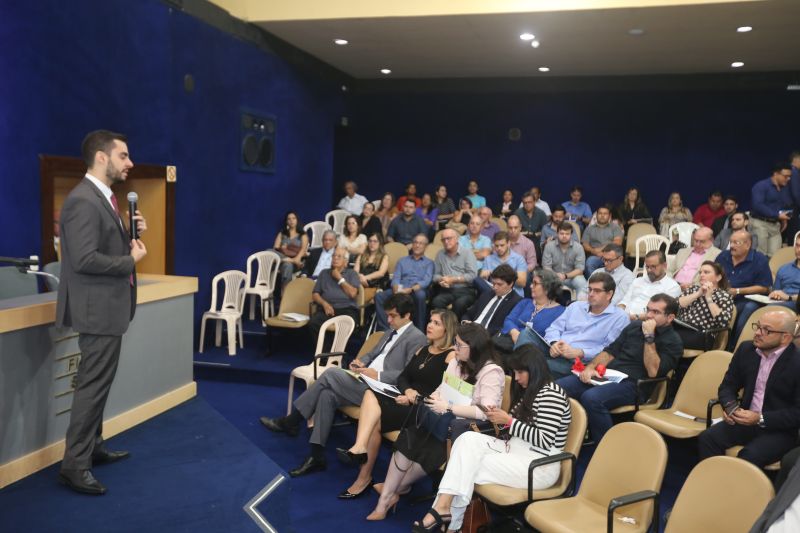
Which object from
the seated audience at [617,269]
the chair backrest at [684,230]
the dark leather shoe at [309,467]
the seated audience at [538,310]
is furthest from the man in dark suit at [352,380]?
the chair backrest at [684,230]

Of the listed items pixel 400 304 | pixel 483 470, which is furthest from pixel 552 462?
pixel 400 304

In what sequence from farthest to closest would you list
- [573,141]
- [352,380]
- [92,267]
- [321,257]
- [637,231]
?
[573,141] < [637,231] < [321,257] < [352,380] < [92,267]

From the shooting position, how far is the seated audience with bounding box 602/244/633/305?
581 cm

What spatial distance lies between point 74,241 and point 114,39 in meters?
3.56

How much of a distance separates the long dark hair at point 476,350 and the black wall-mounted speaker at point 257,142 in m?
4.68

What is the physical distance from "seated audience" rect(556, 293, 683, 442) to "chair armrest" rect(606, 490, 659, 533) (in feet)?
4.09

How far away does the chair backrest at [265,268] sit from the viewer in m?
7.62

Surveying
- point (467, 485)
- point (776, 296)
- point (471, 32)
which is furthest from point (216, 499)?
point (471, 32)

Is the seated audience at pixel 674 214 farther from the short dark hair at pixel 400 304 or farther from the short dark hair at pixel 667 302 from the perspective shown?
the short dark hair at pixel 400 304

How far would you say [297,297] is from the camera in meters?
6.61

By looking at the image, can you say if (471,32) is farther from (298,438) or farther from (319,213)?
(298,438)

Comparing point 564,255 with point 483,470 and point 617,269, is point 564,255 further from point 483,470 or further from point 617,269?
point 483,470

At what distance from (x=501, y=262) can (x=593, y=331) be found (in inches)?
82.6

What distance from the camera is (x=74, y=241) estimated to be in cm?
287
